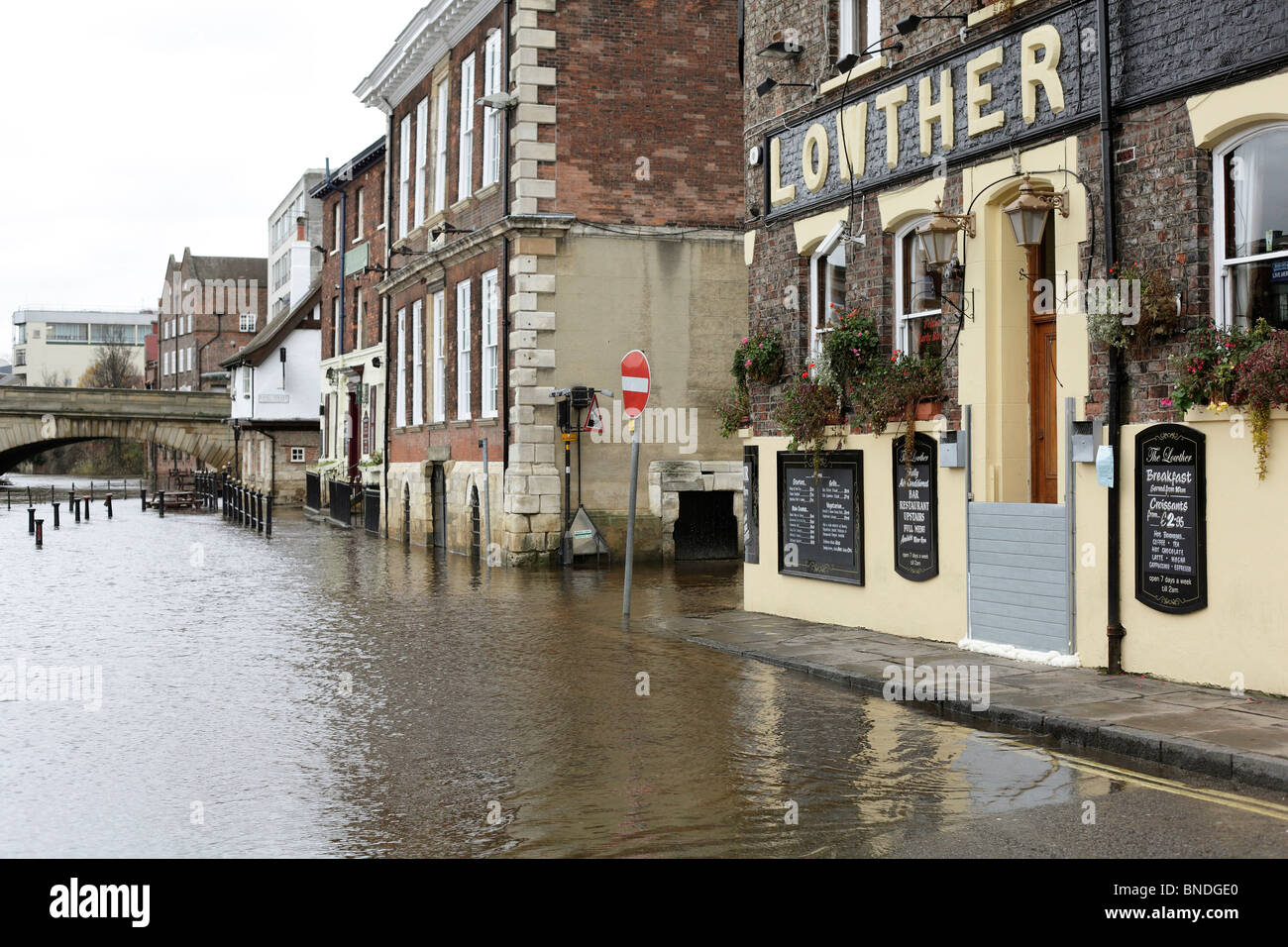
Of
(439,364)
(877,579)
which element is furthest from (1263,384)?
(439,364)

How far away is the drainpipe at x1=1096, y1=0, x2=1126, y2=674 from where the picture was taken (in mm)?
10461

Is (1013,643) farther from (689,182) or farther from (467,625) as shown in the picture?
(689,182)

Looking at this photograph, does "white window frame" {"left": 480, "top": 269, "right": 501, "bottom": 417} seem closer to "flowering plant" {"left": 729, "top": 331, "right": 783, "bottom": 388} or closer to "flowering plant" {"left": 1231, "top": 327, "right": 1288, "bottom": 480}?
"flowering plant" {"left": 729, "top": 331, "right": 783, "bottom": 388}

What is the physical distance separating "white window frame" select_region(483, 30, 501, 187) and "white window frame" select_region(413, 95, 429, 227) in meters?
4.67

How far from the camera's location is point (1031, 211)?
10.9 metres

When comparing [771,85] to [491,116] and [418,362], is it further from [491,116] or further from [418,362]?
[418,362]

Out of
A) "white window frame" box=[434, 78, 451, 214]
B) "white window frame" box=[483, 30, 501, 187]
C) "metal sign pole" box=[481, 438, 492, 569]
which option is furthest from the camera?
"white window frame" box=[434, 78, 451, 214]

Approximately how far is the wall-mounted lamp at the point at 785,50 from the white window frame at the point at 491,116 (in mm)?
10673

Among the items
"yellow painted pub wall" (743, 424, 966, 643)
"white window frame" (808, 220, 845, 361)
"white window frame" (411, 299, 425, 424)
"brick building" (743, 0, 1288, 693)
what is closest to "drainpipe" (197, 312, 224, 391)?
"white window frame" (411, 299, 425, 424)

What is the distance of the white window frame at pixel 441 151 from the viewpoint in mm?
29047

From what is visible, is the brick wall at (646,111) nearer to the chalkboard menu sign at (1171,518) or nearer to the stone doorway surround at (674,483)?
the stone doorway surround at (674,483)

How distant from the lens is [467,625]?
49.2ft

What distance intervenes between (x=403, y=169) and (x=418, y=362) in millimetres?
5255
